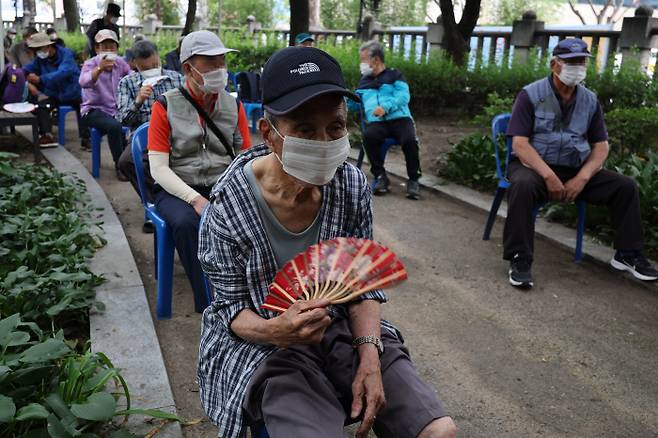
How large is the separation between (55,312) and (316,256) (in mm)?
2101

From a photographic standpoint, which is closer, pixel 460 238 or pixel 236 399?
pixel 236 399

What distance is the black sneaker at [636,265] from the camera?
16.8 ft

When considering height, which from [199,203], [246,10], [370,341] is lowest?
[199,203]

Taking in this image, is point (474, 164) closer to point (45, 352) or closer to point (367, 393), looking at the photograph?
point (45, 352)

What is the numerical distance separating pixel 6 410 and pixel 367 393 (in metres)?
1.26

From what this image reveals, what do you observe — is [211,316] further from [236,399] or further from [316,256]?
[316,256]

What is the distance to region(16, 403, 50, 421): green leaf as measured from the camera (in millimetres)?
2523

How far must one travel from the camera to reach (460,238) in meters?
6.30

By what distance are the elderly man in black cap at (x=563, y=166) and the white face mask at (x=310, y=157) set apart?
3.13 meters

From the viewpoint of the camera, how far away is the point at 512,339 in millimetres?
4328

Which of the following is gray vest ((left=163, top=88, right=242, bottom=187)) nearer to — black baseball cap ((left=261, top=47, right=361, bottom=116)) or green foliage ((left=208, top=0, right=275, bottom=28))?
black baseball cap ((left=261, top=47, right=361, bottom=116))

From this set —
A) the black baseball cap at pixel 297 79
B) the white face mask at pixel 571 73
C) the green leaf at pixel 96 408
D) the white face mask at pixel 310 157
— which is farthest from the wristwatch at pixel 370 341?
the white face mask at pixel 571 73

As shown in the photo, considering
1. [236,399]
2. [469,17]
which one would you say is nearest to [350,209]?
[236,399]

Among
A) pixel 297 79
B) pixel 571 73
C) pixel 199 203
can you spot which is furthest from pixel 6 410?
pixel 571 73
